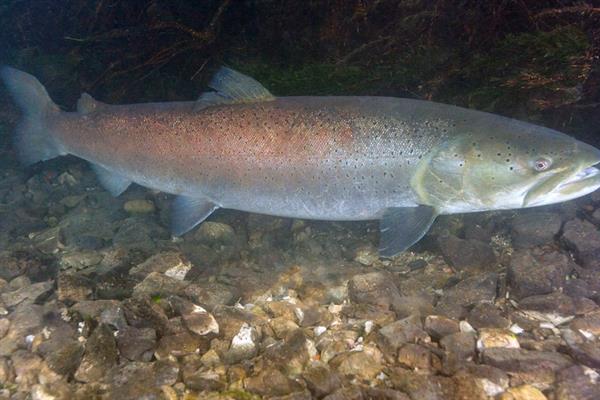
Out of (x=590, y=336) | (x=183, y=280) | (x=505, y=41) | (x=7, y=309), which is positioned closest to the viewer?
(x=590, y=336)

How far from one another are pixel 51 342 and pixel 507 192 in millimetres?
3672

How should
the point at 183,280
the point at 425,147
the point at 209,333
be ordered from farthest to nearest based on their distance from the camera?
the point at 183,280
the point at 425,147
the point at 209,333

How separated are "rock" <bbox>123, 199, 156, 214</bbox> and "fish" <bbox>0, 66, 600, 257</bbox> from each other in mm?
1331

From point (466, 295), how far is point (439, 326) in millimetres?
641

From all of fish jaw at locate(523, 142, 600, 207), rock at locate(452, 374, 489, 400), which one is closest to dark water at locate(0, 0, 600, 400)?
rock at locate(452, 374, 489, 400)

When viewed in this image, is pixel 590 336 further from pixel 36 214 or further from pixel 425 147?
pixel 36 214

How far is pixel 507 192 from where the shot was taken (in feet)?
10.6

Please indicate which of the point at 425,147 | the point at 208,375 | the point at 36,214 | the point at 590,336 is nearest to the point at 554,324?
the point at 590,336

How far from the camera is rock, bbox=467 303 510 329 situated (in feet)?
8.88

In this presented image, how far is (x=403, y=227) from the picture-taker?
353 cm

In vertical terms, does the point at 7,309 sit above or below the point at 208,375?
below

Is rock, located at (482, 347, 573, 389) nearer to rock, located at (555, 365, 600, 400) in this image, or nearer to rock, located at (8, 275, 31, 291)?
rock, located at (555, 365, 600, 400)

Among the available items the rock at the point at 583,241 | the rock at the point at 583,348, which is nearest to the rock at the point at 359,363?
the rock at the point at 583,348

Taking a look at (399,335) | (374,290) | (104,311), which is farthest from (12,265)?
(399,335)
